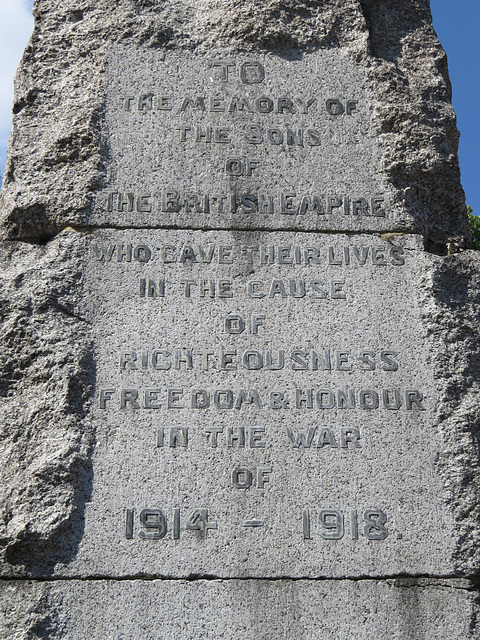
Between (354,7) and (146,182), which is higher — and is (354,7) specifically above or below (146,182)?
above

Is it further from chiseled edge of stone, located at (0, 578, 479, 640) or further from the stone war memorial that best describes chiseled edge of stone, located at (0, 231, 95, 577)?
chiseled edge of stone, located at (0, 578, 479, 640)

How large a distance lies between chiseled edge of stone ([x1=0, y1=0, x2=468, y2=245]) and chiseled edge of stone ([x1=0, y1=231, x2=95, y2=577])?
22 cm

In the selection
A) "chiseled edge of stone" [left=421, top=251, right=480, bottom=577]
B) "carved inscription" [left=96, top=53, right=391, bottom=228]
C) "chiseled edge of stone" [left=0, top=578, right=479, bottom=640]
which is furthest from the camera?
"carved inscription" [left=96, top=53, right=391, bottom=228]

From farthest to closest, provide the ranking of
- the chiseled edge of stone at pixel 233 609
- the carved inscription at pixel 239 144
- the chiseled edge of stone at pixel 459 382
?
1. the carved inscription at pixel 239 144
2. the chiseled edge of stone at pixel 459 382
3. the chiseled edge of stone at pixel 233 609

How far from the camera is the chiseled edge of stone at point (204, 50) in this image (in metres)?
3.17

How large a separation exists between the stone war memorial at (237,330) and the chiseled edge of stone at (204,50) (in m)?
0.01

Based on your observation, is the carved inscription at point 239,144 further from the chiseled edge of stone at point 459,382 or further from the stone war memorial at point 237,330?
the chiseled edge of stone at point 459,382

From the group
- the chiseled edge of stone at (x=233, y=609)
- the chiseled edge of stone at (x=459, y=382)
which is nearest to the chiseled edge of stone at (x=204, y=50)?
the chiseled edge of stone at (x=459, y=382)

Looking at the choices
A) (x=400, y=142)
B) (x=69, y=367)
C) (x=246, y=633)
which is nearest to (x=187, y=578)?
(x=246, y=633)

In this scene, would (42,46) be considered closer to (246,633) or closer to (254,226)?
(254,226)

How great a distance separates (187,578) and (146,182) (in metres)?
1.55

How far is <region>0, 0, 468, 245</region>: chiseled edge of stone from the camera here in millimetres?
3170

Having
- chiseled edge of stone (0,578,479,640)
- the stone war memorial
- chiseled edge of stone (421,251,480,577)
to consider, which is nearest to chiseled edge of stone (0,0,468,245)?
the stone war memorial

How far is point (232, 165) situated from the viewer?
126 inches
